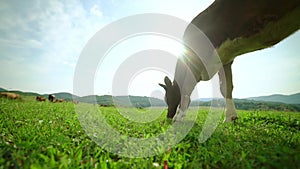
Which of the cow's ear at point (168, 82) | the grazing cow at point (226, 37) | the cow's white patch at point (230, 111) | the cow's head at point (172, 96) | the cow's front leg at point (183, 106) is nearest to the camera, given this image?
the grazing cow at point (226, 37)

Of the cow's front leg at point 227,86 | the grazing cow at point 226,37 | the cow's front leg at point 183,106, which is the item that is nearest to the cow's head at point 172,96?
the grazing cow at point 226,37

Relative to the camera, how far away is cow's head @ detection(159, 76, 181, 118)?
625 cm

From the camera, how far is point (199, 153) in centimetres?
241

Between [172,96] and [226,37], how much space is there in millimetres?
2422

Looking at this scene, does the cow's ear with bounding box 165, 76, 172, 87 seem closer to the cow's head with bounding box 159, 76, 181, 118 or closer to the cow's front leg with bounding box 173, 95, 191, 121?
the cow's head with bounding box 159, 76, 181, 118

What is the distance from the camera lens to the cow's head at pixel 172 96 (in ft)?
20.5

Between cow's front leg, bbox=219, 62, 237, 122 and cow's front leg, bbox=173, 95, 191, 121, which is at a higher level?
cow's front leg, bbox=219, 62, 237, 122

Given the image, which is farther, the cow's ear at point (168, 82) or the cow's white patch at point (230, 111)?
the cow's ear at point (168, 82)

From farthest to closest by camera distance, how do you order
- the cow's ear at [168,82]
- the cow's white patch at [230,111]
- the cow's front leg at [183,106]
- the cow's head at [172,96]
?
the cow's ear at [168,82] → the cow's head at [172,96] → the cow's white patch at [230,111] → the cow's front leg at [183,106]

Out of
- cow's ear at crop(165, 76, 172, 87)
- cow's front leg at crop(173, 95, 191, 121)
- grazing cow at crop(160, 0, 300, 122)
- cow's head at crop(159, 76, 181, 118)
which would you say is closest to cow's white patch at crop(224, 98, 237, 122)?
grazing cow at crop(160, 0, 300, 122)

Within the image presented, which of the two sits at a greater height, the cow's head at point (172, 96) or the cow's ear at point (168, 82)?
the cow's ear at point (168, 82)

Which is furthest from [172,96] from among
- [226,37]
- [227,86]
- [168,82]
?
[226,37]

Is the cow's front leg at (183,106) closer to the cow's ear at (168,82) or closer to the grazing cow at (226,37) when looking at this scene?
the grazing cow at (226,37)

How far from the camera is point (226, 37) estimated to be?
450 cm
